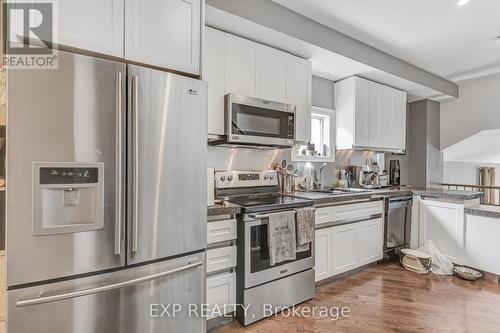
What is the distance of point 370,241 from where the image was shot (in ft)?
10.7

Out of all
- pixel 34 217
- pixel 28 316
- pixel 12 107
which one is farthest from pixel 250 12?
pixel 28 316

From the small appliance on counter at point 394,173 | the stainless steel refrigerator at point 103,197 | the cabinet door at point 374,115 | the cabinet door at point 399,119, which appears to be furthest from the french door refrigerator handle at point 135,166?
Answer: the small appliance on counter at point 394,173

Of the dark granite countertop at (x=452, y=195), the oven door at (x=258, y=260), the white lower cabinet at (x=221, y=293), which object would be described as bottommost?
the white lower cabinet at (x=221, y=293)

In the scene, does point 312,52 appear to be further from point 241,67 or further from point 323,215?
point 323,215

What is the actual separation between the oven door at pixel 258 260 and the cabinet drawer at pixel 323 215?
0.55m

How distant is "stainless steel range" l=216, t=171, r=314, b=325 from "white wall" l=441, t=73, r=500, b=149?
3.82 m

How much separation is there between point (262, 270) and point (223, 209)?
62 cm

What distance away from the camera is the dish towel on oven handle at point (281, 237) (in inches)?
87.1

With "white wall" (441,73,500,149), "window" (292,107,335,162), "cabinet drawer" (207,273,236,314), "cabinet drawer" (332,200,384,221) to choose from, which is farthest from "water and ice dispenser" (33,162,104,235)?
"white wall" (441,73,500,149)

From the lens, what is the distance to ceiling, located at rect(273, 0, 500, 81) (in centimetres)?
236

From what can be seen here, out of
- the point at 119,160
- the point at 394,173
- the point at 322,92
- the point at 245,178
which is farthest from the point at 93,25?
the point at 394,173

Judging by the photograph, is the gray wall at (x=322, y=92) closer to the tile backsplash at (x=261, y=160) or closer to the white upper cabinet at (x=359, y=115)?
the white upper cabinet at (x=359, y=115)

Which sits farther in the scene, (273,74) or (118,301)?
(273,74)
